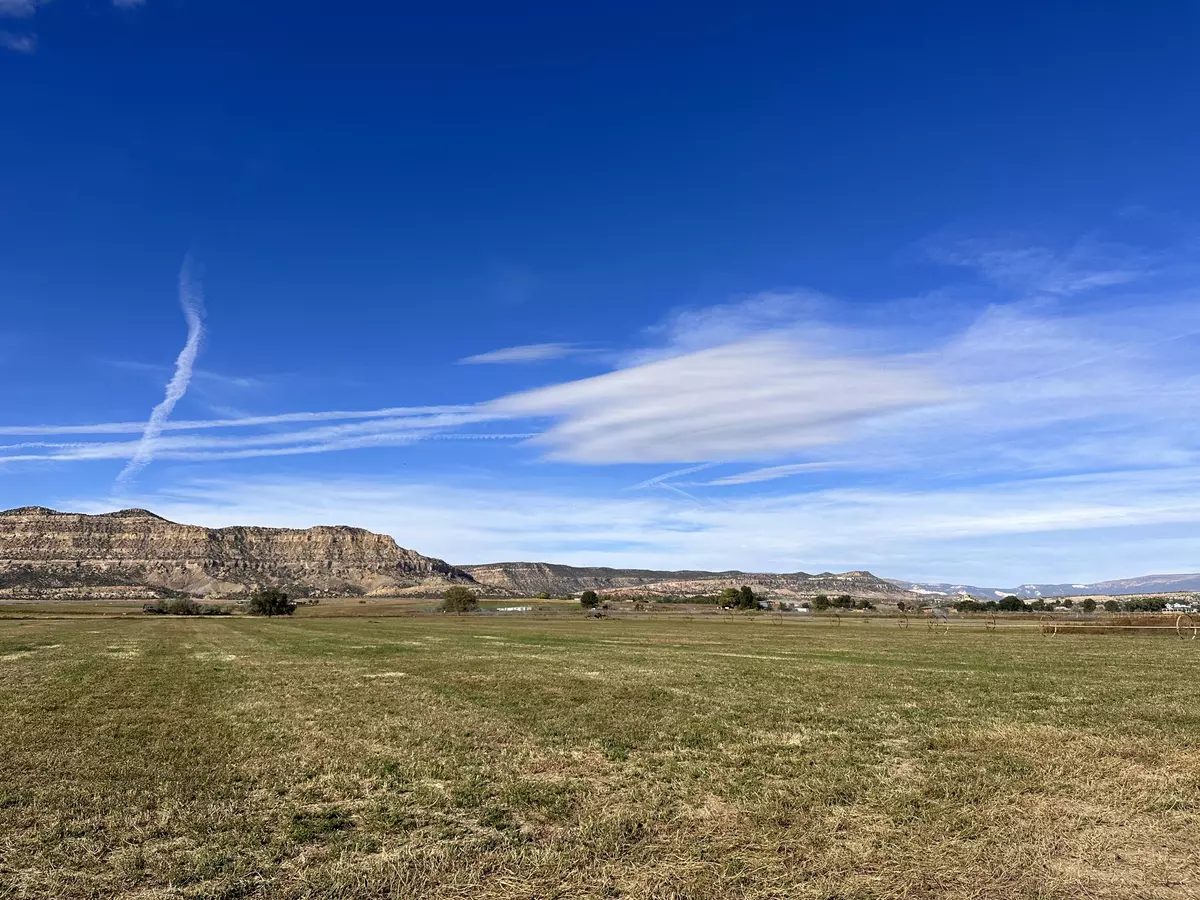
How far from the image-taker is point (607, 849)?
747 cm

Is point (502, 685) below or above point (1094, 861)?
below

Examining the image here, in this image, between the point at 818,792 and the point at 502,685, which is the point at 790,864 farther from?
the point at 502,685

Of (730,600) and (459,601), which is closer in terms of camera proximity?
(459,601)

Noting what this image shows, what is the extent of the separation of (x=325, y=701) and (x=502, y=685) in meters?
5.48

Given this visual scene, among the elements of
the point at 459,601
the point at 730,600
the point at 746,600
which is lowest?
the point at 459,601

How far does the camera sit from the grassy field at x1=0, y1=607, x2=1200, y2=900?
6.73 metres

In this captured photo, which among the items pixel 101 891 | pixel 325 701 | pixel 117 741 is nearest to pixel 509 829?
pixel 101 891

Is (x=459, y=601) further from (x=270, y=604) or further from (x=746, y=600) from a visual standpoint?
(x=746, y=600)

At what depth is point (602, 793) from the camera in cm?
965

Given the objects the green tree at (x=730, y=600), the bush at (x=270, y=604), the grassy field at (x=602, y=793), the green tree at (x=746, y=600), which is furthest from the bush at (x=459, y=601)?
the grassy field at (x=602, y=793)

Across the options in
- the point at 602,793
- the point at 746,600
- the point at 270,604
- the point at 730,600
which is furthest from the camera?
the point at 730,600

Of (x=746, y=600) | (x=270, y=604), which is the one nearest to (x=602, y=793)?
(x=746, y=600)

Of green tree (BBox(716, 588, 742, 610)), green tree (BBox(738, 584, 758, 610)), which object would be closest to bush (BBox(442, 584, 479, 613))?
green tree (BBox(716, 588, 742, 610))

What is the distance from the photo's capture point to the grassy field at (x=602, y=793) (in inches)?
265
